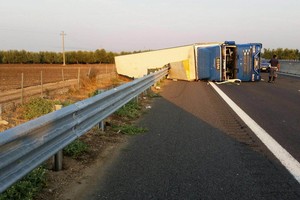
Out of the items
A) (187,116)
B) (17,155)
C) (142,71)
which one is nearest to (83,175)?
(17,155)

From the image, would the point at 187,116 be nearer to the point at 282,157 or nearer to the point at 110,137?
the point at 110,137

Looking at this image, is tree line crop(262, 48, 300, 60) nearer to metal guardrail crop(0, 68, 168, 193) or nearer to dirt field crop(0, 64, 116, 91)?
dirt field crop(0, 64, 116, 91)

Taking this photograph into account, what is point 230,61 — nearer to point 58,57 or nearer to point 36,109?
point 36,109

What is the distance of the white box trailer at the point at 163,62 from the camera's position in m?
27.3

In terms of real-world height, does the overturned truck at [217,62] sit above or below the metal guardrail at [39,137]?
above

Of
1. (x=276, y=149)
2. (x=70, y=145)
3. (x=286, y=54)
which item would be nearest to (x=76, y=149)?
(x=70, y=145)

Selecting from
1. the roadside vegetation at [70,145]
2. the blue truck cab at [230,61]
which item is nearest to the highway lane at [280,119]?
the roadside vegetation at [70,145]

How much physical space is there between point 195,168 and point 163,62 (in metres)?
26.2

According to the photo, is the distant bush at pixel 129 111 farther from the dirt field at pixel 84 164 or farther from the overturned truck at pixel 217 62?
the overturned truck at pixel 217 62

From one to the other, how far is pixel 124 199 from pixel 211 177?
125 centimetres

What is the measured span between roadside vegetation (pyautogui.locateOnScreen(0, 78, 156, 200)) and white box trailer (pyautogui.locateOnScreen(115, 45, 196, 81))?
15281 mm

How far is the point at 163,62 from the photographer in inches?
1230

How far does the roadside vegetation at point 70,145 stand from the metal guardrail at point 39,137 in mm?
321

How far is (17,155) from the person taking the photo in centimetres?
363
